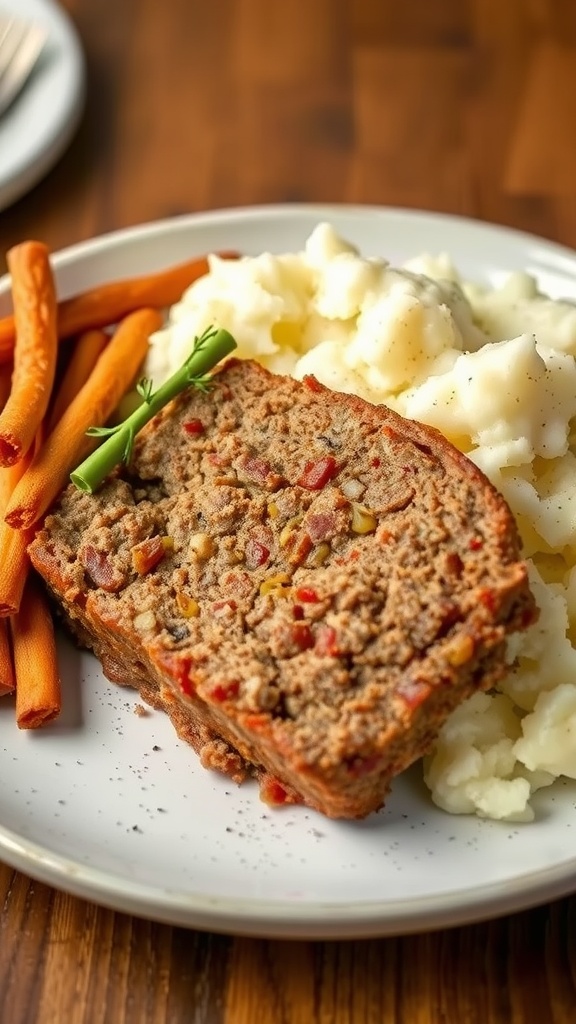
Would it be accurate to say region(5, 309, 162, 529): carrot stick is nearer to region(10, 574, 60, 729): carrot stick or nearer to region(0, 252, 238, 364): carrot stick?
region(0, 252, 238, 364): carrot stick

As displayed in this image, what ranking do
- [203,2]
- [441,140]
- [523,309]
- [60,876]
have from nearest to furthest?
1. [60,876]
2. [523,309]
3. [441,140]
4. [203,2]

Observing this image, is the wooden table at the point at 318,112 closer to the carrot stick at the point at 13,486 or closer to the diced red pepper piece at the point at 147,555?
the carrot stick at the point at 13,486

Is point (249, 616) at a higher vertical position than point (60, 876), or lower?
higher

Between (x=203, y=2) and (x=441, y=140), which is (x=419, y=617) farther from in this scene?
(x=203, y=2)

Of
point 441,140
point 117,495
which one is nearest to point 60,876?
point 117,495

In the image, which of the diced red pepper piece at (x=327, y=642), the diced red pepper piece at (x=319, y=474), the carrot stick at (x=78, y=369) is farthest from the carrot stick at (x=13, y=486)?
the diced red pepper piece at (x=327, y=642)
